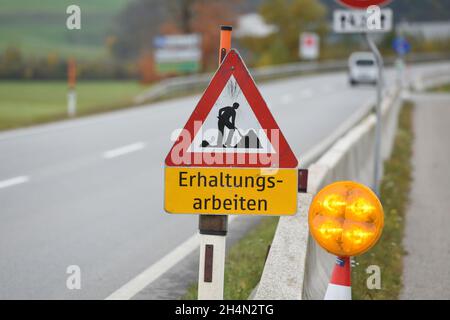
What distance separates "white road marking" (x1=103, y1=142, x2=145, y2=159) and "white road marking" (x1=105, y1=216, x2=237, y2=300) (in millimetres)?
5936

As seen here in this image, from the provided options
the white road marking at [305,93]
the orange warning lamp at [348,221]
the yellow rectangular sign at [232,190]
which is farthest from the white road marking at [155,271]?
the white road marking at [305,93]

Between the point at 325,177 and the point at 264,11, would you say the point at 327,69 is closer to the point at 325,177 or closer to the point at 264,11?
the point at 264,11

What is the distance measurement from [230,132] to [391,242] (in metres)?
4.39

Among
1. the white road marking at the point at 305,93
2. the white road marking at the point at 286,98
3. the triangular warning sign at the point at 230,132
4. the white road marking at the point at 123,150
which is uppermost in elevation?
the triangular warning sign at the point at 230,132

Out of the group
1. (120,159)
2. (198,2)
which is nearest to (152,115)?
(120,159)

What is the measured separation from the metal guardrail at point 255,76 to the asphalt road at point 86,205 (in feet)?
34.3

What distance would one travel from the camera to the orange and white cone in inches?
161

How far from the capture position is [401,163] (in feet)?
48.1

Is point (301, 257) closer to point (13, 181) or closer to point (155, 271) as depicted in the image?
point (155, 271)

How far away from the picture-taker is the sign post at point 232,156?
14.0 ft

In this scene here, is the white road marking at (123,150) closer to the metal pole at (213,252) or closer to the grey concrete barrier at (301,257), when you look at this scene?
the grey concrete barrier at (301,257)

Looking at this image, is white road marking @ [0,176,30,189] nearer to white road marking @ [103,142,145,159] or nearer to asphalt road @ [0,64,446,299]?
asphalt road @ [0,64,446,299]
